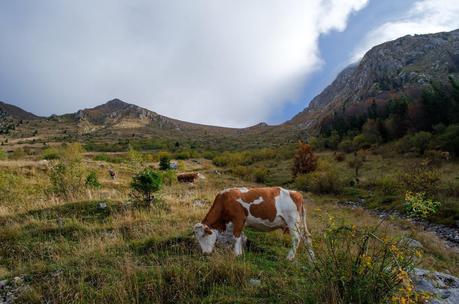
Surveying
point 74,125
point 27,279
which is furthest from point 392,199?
point 74,125

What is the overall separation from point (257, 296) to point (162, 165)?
→ 130 feet

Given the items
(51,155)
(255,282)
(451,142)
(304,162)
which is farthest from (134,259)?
(51,155)

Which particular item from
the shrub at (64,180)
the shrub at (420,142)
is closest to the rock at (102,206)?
the shrub at (64,180)

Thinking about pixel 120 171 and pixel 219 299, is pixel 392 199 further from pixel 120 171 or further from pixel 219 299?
pixel 120 171

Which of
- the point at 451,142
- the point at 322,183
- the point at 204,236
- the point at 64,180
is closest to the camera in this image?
the point at 204,236

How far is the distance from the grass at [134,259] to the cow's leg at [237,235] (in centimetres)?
23

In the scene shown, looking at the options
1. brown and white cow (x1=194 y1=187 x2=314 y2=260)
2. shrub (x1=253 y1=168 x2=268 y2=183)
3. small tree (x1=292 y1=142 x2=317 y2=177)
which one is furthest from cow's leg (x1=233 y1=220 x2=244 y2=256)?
shrub (x1=253 y1=168 x2=268 y2=183)

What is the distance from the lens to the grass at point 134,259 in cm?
475

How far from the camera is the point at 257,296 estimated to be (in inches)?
183

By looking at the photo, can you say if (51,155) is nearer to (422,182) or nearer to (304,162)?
(304,162)

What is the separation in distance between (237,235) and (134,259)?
2227 mm

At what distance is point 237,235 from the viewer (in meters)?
6.99

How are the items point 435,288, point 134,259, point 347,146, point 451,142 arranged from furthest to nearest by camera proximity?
1. point 347,146
2. point 451,142
3. point 134,259
4. point 435,288

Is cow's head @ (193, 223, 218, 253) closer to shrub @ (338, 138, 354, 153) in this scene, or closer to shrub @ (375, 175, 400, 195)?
shrub @ (375, 175, 400, 195)
